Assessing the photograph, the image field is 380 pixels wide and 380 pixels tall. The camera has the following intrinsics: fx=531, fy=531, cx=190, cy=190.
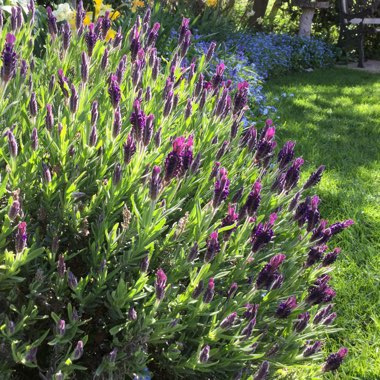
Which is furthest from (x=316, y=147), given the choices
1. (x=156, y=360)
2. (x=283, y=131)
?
(x=156, y=360)

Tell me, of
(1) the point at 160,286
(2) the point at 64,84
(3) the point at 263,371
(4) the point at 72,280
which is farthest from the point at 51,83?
(3) the point at 263,371

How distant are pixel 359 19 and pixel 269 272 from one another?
10394 mm

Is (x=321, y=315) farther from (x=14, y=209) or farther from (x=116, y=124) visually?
(x=14, y=209)

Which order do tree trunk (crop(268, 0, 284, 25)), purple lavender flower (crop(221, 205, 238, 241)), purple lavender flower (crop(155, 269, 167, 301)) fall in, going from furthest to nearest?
tree trunk (crop(268, 0, 284, 25))
purple lavender flower (crop(221, 205, 238, 241))
purple lavender flower (crop(155, 269, 167, 301))

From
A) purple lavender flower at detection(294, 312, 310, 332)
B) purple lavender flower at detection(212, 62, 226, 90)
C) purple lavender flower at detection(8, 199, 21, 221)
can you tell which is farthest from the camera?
purple lavender flower at detection(212, 62, 226, 90)

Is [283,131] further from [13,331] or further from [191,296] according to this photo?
[13,331]

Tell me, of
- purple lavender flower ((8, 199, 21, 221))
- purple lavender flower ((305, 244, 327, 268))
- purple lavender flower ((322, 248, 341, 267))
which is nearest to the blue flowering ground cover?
purple lavender flower ((322, 248, 341, 267))

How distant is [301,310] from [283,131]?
3979 millimetres

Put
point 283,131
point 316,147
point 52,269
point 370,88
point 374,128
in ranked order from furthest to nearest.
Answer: point 370,88, point 374,128, point 283,131, point 316,147, point 52,269

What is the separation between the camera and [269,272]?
1.70m

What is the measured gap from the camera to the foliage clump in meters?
1.57

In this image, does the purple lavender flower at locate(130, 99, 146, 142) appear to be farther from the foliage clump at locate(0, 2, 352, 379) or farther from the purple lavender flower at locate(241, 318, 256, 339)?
the purple lavender flower at locate(241, 318, 256, 339)

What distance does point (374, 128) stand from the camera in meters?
6.18

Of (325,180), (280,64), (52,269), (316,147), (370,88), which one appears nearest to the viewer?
(52,269)
